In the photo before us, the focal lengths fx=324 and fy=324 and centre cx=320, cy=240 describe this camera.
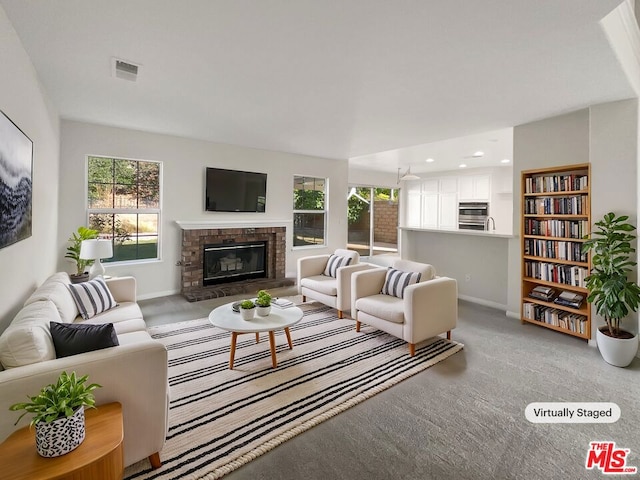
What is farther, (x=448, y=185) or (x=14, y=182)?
(x=448, y=185)

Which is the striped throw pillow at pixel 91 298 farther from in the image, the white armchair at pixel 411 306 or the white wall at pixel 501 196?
the white wall at pixel 501 196

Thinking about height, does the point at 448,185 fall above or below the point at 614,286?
above

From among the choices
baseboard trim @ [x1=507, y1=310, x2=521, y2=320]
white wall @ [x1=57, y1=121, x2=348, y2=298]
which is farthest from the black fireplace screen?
baseboard trim @ [x1=507, y1=310, x2=521, y2=320]

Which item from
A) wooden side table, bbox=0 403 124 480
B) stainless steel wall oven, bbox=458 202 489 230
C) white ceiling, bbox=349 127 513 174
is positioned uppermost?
white ceiling, bbox=349 127 513 174

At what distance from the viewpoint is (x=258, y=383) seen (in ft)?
8.34

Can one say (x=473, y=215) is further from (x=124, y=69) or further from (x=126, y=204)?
(x=124, y=69)

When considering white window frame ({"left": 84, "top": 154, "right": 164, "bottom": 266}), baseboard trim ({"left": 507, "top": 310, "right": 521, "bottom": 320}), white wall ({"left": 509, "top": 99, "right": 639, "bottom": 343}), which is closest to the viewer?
white wall ({"left": 509, "top": 99, "right": 639, "bottom": 343})

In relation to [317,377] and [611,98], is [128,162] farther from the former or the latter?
[611,98]

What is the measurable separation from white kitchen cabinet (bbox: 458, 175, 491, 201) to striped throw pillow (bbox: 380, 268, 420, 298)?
18.9ft

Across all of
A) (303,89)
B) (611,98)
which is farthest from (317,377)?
(611,98)

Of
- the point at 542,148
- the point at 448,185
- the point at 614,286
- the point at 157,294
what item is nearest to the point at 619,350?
the point at 614,286

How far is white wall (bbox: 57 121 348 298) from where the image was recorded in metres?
4.26

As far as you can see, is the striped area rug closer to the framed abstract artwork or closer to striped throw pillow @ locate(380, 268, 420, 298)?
striped throw pillow @ locate(380, 268, 420, 298)

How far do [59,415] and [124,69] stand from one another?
2.62 meters
